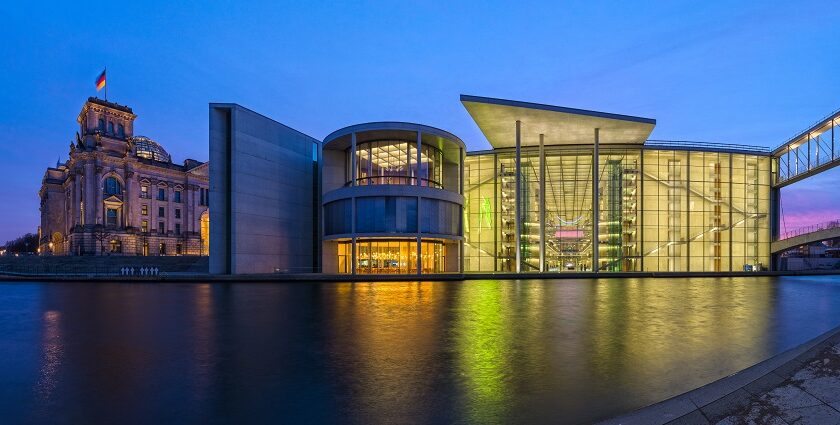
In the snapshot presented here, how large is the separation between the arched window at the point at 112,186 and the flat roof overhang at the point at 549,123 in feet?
261

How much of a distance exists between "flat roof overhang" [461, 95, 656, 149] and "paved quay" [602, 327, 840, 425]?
35596 millimetres

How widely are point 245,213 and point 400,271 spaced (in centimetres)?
1431

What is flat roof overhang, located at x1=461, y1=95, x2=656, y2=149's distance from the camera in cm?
4084

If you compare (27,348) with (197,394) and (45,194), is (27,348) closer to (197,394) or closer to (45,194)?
(197,394)

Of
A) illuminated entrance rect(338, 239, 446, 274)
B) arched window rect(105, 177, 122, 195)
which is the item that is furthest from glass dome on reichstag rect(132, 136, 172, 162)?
illuminated entrance rect(338, 239, 446, 274)

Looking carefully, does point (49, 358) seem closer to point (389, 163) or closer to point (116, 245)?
point (389, 163)

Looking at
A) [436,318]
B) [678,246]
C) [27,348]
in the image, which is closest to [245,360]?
A: [27,348]

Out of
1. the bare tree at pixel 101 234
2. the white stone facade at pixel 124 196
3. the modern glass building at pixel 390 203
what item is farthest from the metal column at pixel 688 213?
the bare tree at pixel 101 234

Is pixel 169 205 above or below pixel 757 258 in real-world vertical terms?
above

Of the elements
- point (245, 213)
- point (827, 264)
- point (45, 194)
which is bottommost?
point (827, 264)

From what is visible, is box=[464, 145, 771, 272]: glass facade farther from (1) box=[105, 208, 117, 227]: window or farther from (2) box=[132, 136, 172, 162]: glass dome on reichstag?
(2) box=[132, 136, 172, 162]: glass dome on reichstag

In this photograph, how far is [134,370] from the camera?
24.9ft

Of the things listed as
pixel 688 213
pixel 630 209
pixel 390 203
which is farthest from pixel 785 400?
pixel 688 213

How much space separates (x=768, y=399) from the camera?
468 centimetres
